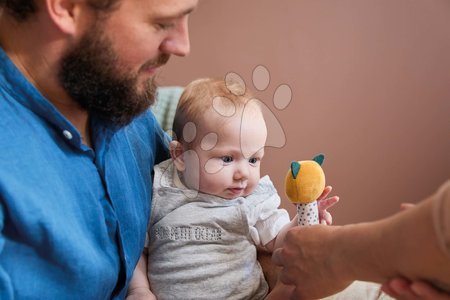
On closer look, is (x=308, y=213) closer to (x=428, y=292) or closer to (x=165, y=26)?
(x=428, y=292)

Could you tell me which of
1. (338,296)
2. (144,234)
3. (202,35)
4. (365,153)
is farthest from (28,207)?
(365,153)

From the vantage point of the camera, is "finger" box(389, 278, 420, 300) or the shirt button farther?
the shirt button

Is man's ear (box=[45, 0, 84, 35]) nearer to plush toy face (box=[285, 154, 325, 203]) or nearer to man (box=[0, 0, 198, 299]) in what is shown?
man (box=[0, 0, 198, 299])

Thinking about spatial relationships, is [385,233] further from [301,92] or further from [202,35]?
[202,35]

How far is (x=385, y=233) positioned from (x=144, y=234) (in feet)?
1.87

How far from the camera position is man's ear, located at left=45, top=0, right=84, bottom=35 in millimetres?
865

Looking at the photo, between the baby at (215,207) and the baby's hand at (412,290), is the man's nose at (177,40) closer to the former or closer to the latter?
the baby at (215,207)

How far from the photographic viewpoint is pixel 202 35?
147cm

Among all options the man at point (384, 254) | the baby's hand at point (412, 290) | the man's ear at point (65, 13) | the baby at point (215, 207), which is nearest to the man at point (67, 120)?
the man's ear at point (65, 13)

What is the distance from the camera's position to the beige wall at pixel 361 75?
4.52ft

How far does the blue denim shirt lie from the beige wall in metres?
0.48

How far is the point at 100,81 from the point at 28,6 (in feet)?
0.58

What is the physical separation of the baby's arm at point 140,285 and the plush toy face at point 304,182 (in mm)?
380

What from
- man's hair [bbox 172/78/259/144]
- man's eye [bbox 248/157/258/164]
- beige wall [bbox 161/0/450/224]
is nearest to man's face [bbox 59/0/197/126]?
man's hair [bbox 172/78/259/144]
